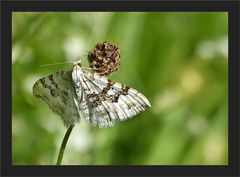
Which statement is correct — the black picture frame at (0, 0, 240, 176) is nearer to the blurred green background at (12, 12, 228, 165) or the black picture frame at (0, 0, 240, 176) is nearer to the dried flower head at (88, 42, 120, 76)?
the dried flower head at (88, 42, 120, 76)

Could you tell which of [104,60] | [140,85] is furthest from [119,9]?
[140,85]

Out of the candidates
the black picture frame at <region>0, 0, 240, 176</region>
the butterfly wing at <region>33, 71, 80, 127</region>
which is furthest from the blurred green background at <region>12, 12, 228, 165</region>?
the butterfly wing at <region>33, 71, 80, 127</region>

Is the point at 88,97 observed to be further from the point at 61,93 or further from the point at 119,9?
the point at 119,9

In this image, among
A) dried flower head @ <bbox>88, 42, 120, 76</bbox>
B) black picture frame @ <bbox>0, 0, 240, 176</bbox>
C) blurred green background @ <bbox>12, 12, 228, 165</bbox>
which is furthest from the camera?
blurred green background @ <bbox>12, 12, 228, 165</bbox>

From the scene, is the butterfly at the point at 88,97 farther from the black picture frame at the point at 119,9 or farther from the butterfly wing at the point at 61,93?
the black picture frame at the point at 119,9

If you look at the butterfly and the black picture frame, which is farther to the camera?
the black picture frame

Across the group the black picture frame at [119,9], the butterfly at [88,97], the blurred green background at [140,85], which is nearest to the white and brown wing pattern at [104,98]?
the butterfly at [88,97]

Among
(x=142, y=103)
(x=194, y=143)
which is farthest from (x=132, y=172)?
(x=194, y=143)

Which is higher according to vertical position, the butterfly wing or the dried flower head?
the dried flower head
